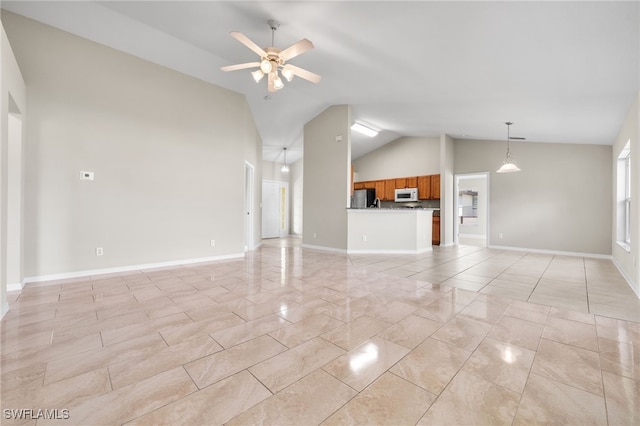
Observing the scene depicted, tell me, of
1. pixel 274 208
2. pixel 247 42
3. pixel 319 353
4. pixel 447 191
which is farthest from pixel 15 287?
pixel 447 191

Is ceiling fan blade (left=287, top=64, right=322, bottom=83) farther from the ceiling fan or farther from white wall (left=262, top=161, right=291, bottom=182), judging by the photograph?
white wall (left=262, top=161, right=291, bottom=182)

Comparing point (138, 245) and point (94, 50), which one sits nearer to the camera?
point (94, 50)

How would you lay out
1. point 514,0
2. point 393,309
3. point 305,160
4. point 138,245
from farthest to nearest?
point 305,160 → point 138,245 → point 393,309 → point 514,0

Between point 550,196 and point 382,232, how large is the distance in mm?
4102

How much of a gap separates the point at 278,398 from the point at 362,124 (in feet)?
22.1

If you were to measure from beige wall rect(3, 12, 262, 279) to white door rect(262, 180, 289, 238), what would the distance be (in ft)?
13.3

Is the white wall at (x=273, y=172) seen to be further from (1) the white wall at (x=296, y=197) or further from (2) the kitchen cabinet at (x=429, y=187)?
(2) the kitchen cabinet at (x=429, y=187)

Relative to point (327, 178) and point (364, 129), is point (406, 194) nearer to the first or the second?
point (364, 129)

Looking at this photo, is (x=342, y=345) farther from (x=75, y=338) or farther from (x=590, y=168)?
(x=590, y=168)

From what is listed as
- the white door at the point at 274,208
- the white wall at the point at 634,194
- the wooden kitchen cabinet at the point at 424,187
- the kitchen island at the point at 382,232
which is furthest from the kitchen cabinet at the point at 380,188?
the white wall at the point at 634,194

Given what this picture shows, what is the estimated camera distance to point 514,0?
217 centimetres

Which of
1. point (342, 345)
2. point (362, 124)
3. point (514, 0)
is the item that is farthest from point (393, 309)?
point (362, 124)

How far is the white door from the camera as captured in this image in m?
9.15

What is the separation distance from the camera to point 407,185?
8.09 meters
